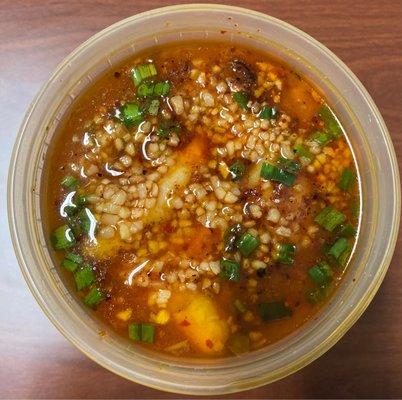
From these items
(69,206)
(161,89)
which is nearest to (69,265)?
(69,206)

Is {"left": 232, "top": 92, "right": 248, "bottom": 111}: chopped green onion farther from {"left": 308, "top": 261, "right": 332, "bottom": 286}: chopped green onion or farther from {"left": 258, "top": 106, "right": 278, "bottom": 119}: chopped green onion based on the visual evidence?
{"left": 308, "top": 261, "right": 332, "bottom": 286}: chopped green onion

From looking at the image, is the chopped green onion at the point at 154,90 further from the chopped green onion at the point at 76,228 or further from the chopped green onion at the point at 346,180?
the chopped green onion at the point at 346,180

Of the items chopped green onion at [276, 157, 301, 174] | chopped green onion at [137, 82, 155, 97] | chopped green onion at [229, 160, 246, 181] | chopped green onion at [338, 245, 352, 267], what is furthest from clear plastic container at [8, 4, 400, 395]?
chopped green onion at [229, 160, 246, 181]

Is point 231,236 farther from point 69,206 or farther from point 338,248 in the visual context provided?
point 69,206

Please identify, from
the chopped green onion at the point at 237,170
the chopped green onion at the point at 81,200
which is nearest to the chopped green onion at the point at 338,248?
the chopped green onion at the point at 237,170

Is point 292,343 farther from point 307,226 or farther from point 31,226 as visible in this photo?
point 31,226

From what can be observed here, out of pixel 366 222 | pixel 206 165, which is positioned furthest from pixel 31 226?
pixel 366 222
